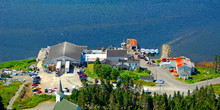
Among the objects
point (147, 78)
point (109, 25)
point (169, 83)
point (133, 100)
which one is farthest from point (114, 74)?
point (109, 25)

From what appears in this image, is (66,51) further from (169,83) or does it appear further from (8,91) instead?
(169,83)

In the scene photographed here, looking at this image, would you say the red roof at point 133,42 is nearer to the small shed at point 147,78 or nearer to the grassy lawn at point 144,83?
the small shed at point 147,78

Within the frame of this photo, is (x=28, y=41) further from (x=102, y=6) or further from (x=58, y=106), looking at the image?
(x=58, y=106)

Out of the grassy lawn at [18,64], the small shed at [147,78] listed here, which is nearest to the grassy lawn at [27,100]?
the grassy lawn at [18,64]

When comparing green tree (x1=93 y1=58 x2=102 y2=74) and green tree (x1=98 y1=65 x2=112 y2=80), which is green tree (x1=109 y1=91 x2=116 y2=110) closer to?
green tree (x1=98 y1=65 x2=112 y2=80)

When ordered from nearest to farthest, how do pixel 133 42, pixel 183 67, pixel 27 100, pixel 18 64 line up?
pixel 27 100 → pixel 183 67 → pixel 18 64 → pixel 133 42

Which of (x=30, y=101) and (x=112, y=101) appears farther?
(x=30, y=101)
